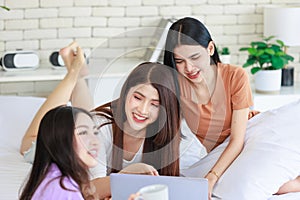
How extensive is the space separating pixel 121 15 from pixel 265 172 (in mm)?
1922

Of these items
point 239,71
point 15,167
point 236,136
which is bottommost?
point 15,167

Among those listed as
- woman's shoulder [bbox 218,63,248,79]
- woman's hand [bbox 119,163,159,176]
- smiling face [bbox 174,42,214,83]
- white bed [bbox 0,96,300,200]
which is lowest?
white bed [bbox 0,96,300,200]

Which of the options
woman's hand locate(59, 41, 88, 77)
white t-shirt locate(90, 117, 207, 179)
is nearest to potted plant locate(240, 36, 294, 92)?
woman's hand locate(59, 41, 88, 77)

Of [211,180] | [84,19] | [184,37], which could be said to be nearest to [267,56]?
[84,19]

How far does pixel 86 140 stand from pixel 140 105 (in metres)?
0.16

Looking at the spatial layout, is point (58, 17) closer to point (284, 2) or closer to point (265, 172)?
point (284, 2)

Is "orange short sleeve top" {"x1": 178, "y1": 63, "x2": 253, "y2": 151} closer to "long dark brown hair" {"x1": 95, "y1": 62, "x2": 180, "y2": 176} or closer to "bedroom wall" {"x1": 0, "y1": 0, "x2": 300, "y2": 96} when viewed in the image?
"long dark brown hair" {"x1": 95, "y1": 62, "x2": 180, "y2": 176}

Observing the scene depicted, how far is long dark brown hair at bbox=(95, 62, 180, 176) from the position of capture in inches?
63.1

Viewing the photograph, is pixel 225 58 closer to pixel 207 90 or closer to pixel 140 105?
pixel 207 90

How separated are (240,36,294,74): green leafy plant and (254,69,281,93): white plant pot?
31 millimetres

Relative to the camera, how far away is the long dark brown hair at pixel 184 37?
169cm

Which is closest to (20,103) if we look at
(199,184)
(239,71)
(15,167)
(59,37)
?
(15,167)

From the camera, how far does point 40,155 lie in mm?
1637

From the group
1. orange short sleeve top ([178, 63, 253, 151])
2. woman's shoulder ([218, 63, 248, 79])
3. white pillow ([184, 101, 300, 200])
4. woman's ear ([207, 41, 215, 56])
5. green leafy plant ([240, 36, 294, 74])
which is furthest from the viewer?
green leafy plant ([240, 36, 294, 74])
